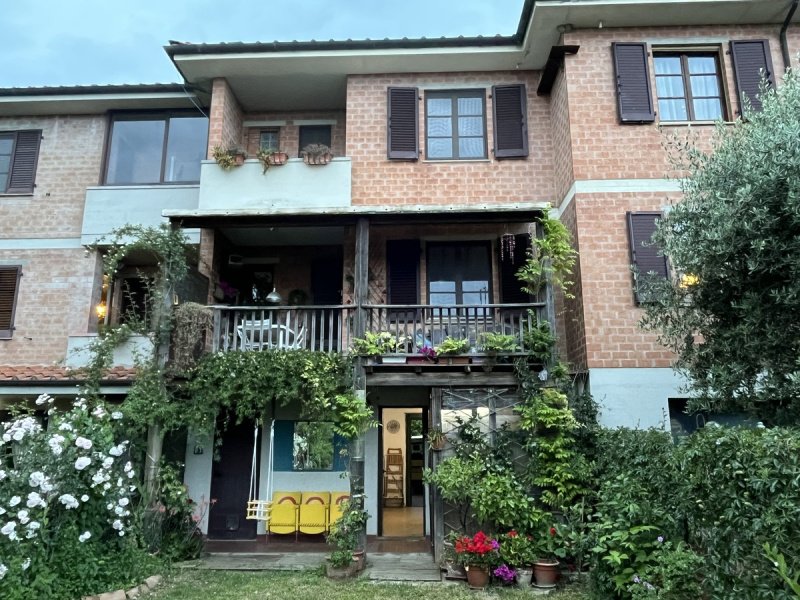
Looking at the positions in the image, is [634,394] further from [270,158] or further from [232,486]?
[270,158]

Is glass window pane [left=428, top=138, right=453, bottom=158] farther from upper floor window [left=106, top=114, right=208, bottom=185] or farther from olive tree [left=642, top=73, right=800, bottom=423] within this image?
olive tree [left=642, top=73, right=800, bottom=423]

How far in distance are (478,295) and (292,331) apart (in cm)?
382

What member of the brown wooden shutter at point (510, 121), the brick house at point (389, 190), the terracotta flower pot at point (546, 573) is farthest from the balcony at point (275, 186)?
the terracotta flower pot at point (546, 573)

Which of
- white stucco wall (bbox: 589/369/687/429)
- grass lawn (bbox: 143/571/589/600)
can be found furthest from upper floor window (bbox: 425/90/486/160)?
grass lawn (bbox: 143/571/589/600)

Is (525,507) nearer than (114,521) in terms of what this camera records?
No

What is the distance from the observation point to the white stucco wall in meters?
9.16

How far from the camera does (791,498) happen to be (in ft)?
13.2

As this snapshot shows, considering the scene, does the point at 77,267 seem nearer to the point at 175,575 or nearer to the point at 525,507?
the point at 175,575

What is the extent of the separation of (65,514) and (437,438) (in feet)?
16.7

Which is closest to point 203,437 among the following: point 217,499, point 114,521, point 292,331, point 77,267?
point 217,499

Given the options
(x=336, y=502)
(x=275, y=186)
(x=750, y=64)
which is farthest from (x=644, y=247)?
(x=336, y=502)

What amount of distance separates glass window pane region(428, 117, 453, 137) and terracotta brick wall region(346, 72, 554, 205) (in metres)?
0.20

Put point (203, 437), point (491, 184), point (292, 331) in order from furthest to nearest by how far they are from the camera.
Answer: point (491, 184) < point (203, 437) < point (292, 331)

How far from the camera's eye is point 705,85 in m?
10.6
